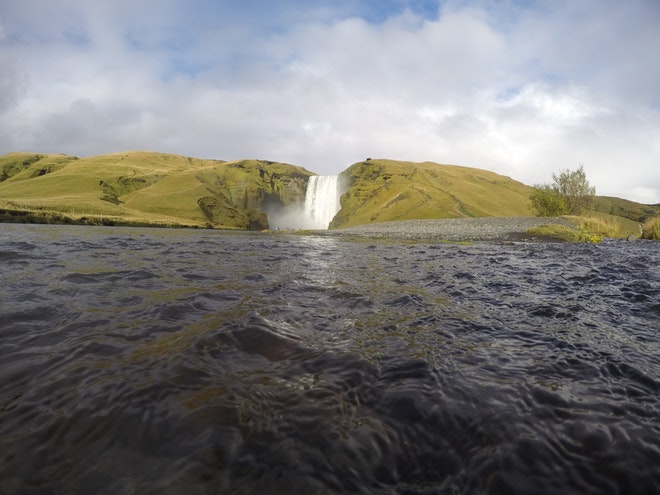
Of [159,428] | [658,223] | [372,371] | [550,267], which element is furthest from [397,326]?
[658,223]

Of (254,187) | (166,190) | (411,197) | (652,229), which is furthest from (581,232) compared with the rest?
(166,190)

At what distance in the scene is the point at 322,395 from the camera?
146 inches

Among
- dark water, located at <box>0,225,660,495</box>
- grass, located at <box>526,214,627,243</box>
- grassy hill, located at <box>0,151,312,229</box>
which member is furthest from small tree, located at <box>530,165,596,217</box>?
grassy hill, located at <box>0,151,312,229</box>

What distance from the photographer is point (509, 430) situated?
3.12m

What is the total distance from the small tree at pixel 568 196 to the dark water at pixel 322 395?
2358 inches

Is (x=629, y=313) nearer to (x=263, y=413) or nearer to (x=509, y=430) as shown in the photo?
(x=509, y=430)

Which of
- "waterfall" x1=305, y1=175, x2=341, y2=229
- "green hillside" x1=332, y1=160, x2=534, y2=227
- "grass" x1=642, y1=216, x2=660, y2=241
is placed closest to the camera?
"grass" x1=642, y1=216, x2=660, y2=241

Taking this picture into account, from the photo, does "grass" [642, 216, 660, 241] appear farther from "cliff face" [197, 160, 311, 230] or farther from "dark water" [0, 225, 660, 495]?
"cliff face" [197, 160, 311, 230]

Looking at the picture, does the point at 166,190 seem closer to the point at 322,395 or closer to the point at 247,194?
the point at 247,194

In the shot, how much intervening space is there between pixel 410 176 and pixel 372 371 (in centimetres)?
12329

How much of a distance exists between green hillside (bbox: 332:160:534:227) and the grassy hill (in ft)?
106

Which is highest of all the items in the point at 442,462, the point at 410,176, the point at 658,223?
the point at 410,176

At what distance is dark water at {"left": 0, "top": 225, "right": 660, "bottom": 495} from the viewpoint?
2572 millimetres

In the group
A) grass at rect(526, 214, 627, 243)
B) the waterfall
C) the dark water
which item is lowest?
the dark water
